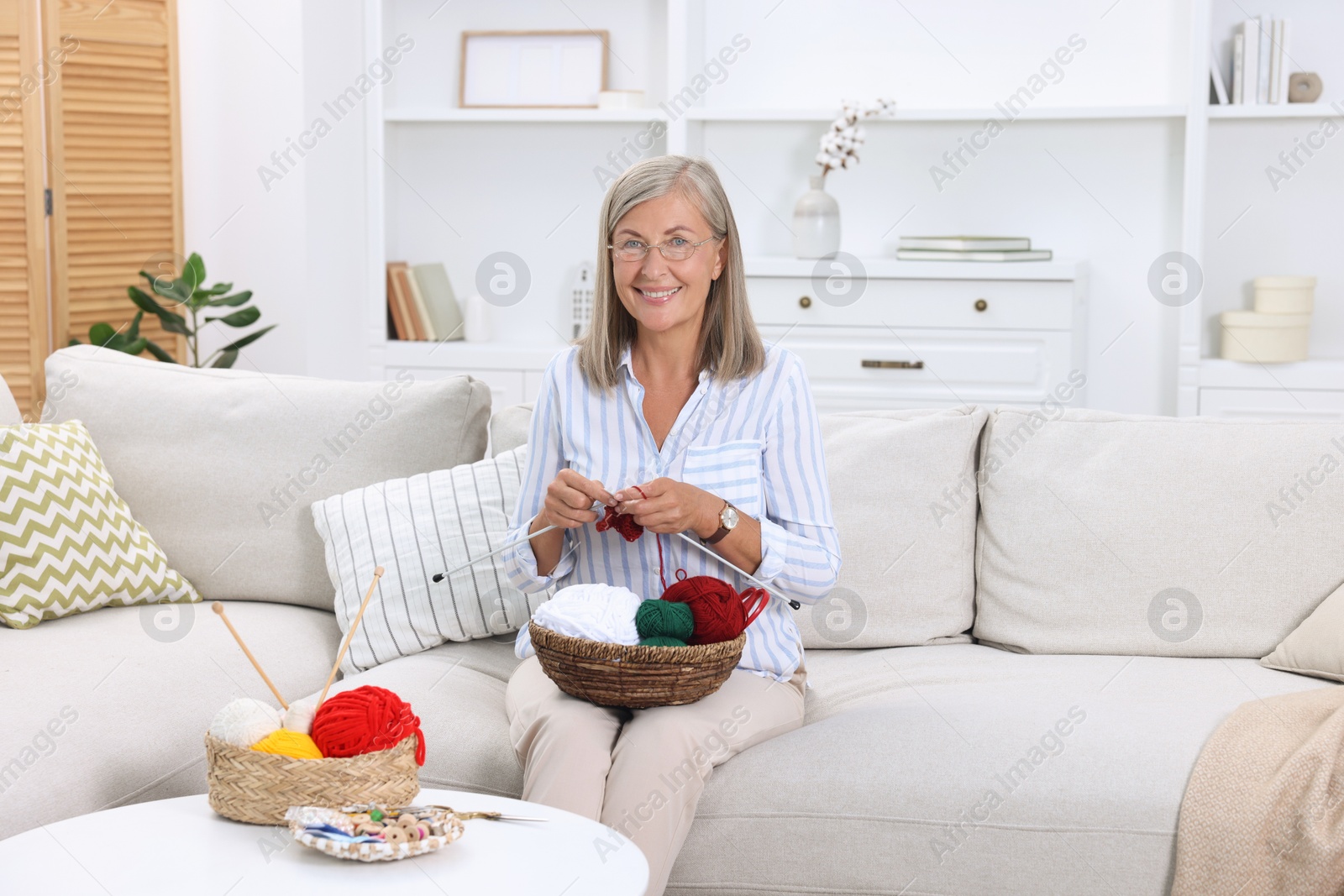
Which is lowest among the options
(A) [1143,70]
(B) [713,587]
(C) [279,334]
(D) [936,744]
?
(D) [936,744]

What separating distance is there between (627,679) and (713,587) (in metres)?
0.15

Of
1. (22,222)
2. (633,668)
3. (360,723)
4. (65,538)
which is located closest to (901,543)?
(633,668)

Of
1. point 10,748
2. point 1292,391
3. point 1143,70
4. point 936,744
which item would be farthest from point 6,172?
point 1292,391

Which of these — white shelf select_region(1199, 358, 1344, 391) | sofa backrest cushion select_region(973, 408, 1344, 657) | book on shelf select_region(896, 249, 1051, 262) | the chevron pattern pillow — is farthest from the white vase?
the chevron pattern pillow

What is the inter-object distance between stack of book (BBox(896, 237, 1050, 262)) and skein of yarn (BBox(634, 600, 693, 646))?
217 cm

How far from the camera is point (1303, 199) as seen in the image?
3502 millimetres

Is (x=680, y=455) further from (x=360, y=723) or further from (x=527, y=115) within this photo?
(x=527, y=115)

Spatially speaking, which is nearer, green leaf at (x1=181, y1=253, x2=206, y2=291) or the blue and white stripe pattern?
the blue and white stripe pattern

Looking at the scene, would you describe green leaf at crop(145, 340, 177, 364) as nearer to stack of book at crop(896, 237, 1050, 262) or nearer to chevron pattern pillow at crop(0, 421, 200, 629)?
chevron pattern pillow at crop(0, 421, 200, 629)

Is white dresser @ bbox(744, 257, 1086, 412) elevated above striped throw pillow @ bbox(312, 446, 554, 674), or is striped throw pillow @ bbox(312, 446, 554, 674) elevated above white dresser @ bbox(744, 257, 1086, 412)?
white dresser @ bbox(744, 257, 1086, 412)

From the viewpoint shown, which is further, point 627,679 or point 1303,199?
point 1303,199

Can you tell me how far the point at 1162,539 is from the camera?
6.57 feet

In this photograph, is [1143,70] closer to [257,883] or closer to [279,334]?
[279,334]

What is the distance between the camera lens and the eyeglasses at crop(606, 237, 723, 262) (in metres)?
1.69
